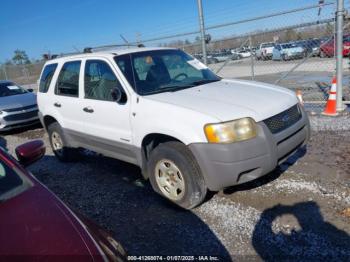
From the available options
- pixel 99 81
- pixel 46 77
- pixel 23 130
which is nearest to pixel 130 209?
pixel 99 81

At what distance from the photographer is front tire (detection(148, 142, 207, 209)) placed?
3453 mm

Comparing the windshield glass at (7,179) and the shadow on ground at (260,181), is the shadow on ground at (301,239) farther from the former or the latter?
the windshield glass at (7,179)

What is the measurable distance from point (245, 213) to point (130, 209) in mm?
1393

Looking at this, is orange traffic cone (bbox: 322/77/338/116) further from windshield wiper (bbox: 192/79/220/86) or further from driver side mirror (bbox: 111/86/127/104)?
driver side mirror (bbox: 111/86/127/104)

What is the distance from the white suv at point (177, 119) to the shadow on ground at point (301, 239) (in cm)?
54

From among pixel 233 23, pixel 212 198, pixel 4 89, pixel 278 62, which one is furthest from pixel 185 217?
pixel 278 62

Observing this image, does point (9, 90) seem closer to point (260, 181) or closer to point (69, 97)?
point (69, 97)

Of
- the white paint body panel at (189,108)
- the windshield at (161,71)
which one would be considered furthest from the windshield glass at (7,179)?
the windshield at (161,71)

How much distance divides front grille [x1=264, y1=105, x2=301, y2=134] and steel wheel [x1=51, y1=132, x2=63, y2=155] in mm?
3831

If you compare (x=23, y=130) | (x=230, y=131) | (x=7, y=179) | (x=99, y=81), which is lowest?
(x=23, y=130)

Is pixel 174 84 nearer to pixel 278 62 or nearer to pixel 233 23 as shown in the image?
pixel 233 23

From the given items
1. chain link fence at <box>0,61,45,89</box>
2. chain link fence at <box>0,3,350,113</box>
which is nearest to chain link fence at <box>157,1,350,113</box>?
chain link fence at <box>0,3,350,113</box>

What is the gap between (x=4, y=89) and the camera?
10250 mm

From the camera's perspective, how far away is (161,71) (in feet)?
14.6
